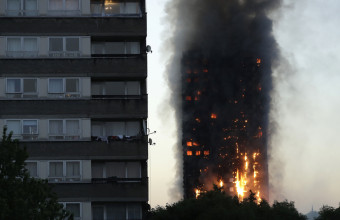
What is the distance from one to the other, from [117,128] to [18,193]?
1696 cm

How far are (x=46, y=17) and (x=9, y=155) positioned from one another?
1711cm

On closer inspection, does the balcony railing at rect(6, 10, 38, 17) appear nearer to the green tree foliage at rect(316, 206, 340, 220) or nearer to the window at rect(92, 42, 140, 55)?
the window at rect(92, 42, 140, 55)

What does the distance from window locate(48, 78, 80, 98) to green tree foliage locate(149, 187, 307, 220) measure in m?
10.9

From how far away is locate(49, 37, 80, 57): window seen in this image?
61.9 meters

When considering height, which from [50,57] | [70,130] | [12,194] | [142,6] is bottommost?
[12,194]

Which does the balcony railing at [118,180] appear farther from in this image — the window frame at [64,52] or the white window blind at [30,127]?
the window frame at [64,52]

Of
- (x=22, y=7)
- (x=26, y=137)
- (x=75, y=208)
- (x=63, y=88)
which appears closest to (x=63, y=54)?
(x=63, y=88)

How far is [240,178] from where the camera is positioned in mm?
188000

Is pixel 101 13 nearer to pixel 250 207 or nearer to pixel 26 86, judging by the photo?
pixel 26 86

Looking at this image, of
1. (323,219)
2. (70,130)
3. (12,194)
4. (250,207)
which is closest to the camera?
(12,194)

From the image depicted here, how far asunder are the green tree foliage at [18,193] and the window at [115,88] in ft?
46.9

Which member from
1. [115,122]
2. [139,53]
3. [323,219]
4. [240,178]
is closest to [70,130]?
[115,122]

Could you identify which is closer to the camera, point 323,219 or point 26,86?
point 26,86

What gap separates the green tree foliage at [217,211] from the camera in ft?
202
